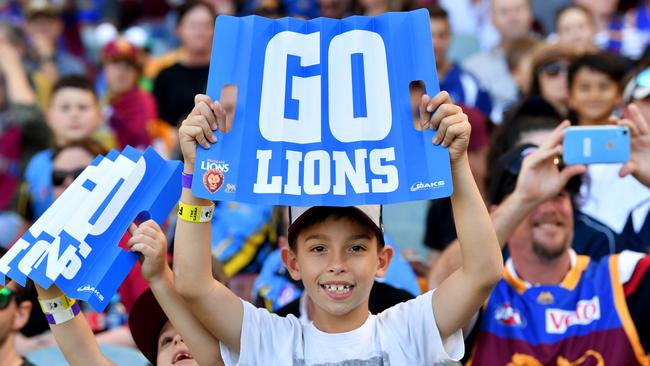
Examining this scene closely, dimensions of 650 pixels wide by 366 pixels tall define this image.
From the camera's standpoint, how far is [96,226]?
3.84m

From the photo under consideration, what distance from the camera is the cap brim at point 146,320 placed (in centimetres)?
429

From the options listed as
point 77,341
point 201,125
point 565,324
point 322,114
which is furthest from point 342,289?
point 565,324

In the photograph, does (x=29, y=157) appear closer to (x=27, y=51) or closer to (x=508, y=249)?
(x=27, y=51)

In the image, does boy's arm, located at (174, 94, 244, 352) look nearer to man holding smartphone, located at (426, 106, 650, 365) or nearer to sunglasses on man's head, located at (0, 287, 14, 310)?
sunglasses on man's head, located at (0, 287, 14, 310)

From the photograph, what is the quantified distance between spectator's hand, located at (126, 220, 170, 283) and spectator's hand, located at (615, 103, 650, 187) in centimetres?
193

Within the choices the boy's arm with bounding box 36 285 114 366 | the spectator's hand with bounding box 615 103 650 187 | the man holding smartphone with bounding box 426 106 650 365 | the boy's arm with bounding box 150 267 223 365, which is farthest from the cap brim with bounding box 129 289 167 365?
the spectator's hand with bounding box 615 103 650 187

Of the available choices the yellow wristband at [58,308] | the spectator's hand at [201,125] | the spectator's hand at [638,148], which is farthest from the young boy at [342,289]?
the spectator's hand at [638,148]

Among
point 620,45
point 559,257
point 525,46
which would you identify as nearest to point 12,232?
point 559,257

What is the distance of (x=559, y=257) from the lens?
4.98m

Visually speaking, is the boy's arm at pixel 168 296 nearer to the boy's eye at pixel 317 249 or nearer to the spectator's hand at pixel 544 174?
the boy's eye at pixel 317 249

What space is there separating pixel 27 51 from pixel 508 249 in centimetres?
647

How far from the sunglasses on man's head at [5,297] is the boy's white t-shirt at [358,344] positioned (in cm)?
115

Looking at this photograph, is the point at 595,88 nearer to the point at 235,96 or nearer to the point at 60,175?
the point at 235,96

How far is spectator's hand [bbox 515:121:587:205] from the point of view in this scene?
4.74 m
